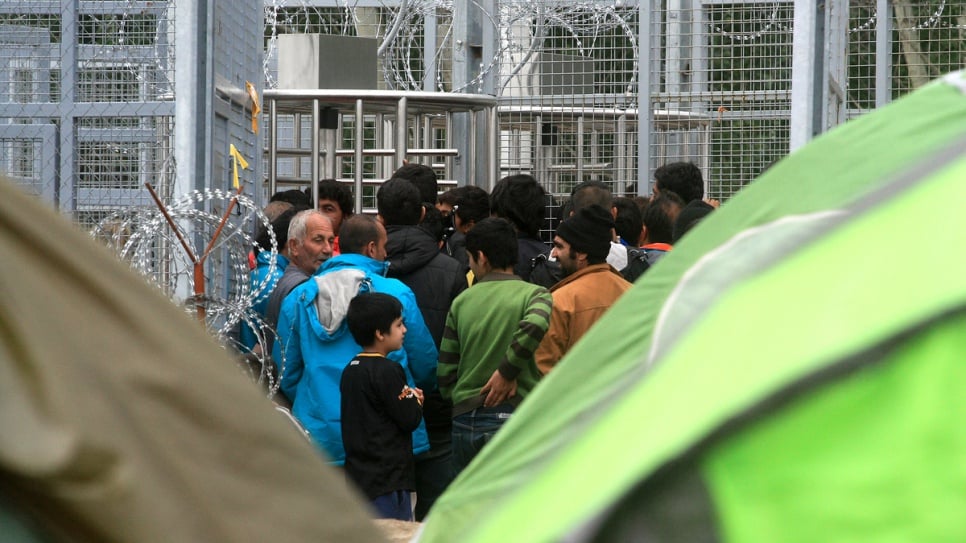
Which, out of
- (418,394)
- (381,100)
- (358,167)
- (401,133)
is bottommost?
(418,394)

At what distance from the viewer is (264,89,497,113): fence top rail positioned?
372 inches

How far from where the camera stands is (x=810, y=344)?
3.95 feet

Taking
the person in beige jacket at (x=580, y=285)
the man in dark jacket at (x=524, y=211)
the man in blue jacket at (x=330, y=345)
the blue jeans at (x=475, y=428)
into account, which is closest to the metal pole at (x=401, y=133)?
the man in dark jacket at (x=524, y=211)

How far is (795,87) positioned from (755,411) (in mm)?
4709

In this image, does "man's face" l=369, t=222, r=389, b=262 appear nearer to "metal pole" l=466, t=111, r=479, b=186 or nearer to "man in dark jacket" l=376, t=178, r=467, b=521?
"man in dark jacket" l=376, t=178, r=467, b=521

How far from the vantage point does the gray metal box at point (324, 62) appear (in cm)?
999

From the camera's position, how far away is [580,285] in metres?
5.55

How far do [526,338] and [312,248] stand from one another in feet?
5.20

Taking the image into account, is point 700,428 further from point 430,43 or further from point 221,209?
point 430,43

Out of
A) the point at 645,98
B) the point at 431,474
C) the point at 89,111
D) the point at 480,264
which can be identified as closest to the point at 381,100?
the point at 645,98

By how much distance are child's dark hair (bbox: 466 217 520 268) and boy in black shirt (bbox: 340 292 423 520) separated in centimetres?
48

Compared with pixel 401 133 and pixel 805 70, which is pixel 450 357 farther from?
pixel 401 133

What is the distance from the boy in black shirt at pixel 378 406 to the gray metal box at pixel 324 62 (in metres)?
4.81

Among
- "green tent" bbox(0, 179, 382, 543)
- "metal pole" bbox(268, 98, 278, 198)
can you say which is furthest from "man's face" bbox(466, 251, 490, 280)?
"green tent" bbox(0, 179, 382, 543)
